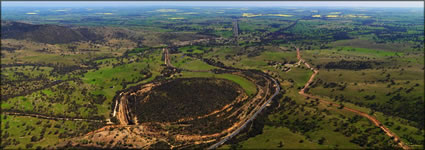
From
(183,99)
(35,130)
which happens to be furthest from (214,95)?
(35,130)

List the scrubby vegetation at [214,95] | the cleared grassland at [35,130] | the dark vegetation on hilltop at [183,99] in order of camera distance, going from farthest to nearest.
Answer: the dark vegetation on hilltop at [183,99]
the scrubby vegetation at [214,95]
the cleared grassland at [35,130]

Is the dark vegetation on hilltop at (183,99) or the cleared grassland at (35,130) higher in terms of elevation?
the dark vegetation on hilltop at (183,99)

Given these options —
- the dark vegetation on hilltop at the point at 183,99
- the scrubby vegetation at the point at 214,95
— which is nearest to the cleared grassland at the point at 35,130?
the scrubby vegetation at the point at 214,95

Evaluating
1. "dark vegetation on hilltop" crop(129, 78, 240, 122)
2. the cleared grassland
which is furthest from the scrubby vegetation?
"dark vegetation on hilltop" crop(129, 78, 240, 122)

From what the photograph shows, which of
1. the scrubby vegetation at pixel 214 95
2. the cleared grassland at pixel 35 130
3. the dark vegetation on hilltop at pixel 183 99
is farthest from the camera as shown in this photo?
the dark vegetation on hilltop at pixel 183 99

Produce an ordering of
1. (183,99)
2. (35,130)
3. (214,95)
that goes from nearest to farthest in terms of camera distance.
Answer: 1. (35,130)
2. (183,99)
3. (214,95)

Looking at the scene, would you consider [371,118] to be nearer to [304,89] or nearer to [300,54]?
[304,89]

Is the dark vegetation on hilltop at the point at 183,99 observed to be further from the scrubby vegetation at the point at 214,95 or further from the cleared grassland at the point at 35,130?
the cleared grassland at the point at 35,130

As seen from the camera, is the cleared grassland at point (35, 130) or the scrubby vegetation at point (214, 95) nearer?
the cleared grassland at point (35, 130)

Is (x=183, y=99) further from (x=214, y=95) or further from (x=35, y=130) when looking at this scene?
(x=35, y=130)

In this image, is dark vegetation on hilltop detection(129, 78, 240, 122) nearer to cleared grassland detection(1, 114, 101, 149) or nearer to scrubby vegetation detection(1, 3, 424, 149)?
scrubby vegetation detection(1, 3, 424, 149)

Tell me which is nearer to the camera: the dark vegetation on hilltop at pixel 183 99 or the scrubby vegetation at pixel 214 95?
the scrubby vegetation at pixel 214 95

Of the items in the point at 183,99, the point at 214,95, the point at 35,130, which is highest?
the point at 214,95
